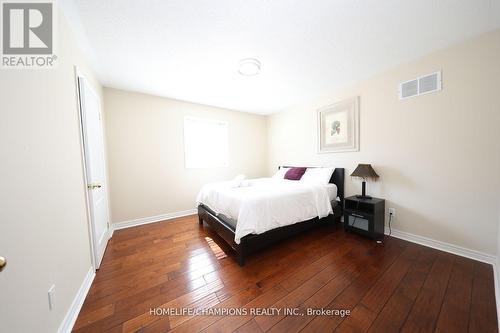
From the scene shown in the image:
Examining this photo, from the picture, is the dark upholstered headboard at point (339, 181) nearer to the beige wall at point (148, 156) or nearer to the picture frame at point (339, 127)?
the picture frame at point (339, 127)

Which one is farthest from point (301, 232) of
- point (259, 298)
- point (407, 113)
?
point (407, 113)

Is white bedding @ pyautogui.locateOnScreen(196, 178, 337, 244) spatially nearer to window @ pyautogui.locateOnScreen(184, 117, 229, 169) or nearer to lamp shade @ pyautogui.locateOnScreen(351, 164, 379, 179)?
lamp shade @ pyautogui.locateOnScreen(351, 164, 379, 179)

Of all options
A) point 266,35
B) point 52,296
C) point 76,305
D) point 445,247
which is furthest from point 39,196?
point 445,247

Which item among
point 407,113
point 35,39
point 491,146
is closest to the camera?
point 35,39

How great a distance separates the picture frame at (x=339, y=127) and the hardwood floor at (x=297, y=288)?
154 cm

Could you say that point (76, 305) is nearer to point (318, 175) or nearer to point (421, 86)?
point (318, 175)

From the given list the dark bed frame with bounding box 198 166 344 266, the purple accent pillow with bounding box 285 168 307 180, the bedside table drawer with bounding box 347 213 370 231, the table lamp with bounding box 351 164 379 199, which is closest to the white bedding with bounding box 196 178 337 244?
the dark bed frame with bounding box 198 166 344 266

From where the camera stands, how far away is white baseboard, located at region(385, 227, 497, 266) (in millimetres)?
1764

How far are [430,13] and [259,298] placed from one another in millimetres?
2881

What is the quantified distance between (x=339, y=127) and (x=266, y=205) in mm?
2053

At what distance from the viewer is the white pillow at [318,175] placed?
2.90 m

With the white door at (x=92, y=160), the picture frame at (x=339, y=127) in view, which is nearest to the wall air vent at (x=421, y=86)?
the picture frame at (x=339, y=127)

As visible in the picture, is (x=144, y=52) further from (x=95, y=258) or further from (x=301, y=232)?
(x=301, y=232)

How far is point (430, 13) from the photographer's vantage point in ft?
4.78
